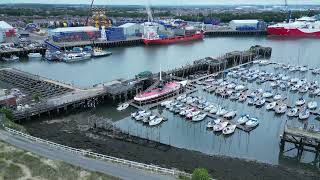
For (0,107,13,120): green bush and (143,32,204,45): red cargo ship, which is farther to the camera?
(143,32,204,45): red cargo ship

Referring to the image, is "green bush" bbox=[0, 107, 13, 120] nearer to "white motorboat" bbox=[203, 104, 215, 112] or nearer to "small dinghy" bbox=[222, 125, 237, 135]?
"white motorboat" bbox=[203, 104, 215, 112]

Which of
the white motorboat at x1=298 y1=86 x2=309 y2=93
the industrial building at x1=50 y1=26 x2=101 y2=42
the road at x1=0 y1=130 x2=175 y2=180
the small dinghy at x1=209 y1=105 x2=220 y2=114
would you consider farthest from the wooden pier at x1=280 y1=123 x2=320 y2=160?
the industrial building at x1=50 y1=26 x2=101 y2=42

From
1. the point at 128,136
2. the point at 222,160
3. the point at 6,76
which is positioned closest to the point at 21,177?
the point at 128,136

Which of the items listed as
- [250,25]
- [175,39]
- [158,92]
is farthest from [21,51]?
[250,25]

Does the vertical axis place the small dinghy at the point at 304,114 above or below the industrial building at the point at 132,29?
below

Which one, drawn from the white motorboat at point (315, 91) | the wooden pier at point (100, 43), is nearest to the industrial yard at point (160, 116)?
the white motorboat at point (315, 91)

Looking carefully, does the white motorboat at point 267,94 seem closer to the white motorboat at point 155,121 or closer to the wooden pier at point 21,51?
the white motorboat at point 155,121
